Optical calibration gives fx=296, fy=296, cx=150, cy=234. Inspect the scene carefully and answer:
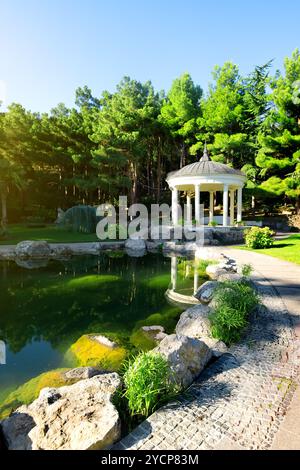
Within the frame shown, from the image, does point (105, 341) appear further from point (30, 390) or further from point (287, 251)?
point (287, 251)

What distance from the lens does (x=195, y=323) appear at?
16.0ft

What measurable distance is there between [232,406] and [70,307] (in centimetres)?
540

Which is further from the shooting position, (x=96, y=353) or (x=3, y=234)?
(x=3, y=234)

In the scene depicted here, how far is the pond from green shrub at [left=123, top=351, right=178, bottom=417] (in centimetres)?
184

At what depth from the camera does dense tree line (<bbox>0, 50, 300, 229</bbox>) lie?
2305 cm

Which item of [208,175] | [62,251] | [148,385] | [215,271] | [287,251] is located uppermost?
[208,175]

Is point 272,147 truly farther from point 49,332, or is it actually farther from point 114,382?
point 114,382

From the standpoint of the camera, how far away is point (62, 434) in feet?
7.75

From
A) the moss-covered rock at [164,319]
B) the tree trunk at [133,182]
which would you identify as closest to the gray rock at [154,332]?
the moss-covered rock at [164,319]

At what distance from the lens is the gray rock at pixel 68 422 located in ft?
7.52

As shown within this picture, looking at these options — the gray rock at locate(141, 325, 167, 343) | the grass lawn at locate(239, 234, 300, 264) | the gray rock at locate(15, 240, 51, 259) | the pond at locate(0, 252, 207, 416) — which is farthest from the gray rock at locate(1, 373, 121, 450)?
the gray rock at locate(15, 240, 51, 259)

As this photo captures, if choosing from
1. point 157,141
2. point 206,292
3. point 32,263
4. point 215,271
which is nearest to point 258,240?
point 215,271

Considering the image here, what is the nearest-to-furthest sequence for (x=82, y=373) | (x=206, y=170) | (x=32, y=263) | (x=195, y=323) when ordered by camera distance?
1. (x=82, y=373)
2. (x=195, y=323)
3. (x=32, y=263)
4. (x=206, y=170)

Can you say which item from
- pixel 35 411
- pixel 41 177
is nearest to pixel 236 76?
pixel 41 177
